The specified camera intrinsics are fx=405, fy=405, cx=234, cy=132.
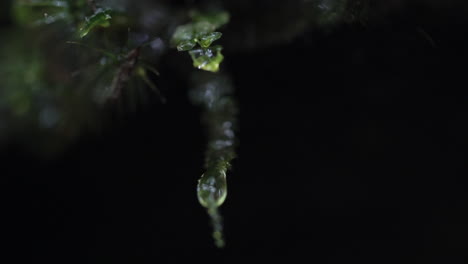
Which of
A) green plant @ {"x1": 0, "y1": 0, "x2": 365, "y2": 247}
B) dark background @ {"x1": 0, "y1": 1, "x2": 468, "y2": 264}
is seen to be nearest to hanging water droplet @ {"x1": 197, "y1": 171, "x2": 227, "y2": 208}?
green plant @ {"x1": 0, "y1": 0, "x2": 365, "y2": 247}

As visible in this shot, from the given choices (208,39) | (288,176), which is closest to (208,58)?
(208,39)

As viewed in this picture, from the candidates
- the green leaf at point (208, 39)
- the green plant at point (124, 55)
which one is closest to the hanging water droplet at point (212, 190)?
the green plant at point (124, 55)

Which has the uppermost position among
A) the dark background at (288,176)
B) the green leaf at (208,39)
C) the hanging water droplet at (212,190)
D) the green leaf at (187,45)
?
the green leaf at (208,39)

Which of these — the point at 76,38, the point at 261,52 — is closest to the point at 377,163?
the point at 261,52

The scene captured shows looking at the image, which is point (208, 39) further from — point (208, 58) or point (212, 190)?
point (212, 190)

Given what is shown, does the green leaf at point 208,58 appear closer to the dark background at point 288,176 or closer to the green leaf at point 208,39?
the green leaf at point 208,39

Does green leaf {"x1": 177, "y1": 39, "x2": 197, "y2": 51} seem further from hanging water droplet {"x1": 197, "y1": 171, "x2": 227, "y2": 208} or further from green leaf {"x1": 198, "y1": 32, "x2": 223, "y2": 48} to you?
hanging water droplet {"x1": 197, "y1": 171, "x2": 227, "y2": 208}
